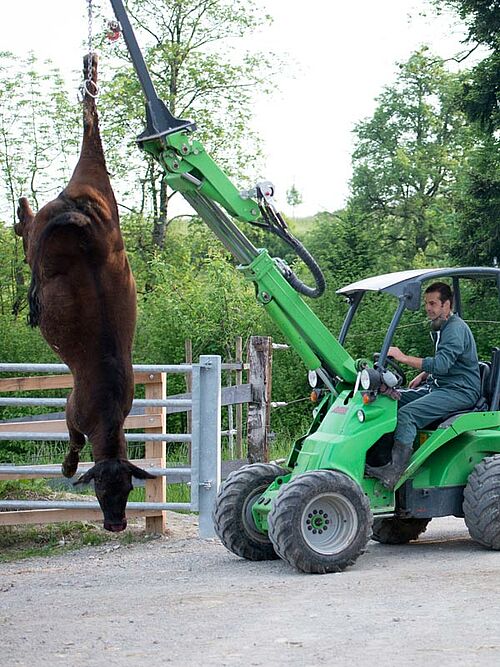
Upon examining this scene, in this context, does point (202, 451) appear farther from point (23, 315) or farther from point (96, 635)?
point (23, 315)

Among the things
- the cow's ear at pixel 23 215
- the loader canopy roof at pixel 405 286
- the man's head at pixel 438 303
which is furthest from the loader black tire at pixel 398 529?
the cow's ear at pixel 23 215

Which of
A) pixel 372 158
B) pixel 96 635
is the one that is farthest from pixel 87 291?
pixel 372 158

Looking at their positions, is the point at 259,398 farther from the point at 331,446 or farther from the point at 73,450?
the point at 73,450

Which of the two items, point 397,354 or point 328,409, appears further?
point 328,409

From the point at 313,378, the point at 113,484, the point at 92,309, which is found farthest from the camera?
the point at 313,378

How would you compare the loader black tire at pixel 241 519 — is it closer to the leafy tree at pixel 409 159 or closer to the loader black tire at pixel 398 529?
the loader black tire at pixel 398 529

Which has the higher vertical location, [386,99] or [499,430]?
[386,99]

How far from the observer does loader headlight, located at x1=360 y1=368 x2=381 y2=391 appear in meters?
8.33

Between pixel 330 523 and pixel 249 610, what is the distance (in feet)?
5.53

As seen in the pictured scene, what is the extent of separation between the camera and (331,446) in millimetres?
8211

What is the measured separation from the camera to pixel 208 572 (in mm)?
8125

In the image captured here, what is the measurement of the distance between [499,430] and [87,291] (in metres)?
5.15

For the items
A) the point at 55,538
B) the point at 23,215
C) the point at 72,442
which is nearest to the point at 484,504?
the point at 55,538

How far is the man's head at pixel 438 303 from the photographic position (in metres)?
8.68
